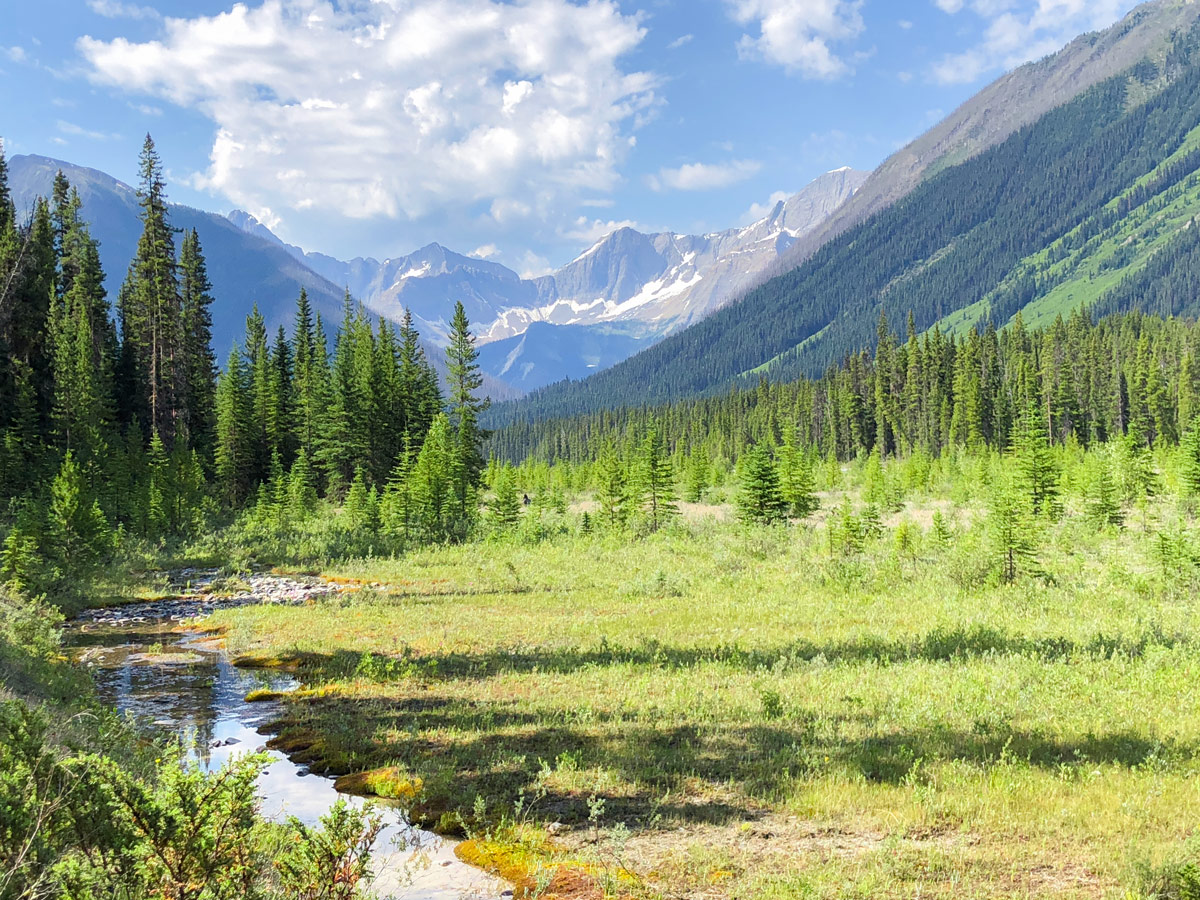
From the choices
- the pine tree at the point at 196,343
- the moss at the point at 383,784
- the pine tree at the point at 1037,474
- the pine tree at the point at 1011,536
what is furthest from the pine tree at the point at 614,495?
the pine tree at the point at 196,343

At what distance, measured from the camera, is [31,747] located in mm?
5270

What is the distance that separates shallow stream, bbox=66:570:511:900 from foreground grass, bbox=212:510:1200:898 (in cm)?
45

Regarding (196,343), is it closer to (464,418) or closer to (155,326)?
(155,326)

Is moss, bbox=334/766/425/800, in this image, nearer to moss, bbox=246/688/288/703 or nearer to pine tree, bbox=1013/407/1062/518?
moss, bbox=246/688/288/703

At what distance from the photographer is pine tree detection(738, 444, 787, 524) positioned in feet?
120

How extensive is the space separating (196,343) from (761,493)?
182ft

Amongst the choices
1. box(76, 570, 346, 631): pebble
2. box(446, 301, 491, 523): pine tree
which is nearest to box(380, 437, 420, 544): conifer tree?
box(446, 301, 491, 523): pine tree

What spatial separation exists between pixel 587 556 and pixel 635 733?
22.0 m

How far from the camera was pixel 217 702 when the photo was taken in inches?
500

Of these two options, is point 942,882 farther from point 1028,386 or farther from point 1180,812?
point 1028,386

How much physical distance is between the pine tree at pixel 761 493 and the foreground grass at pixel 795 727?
15.0m

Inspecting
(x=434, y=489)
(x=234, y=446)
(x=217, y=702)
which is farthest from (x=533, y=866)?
(x=234, y=446)

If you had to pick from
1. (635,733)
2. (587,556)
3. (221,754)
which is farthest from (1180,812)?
(587,556)

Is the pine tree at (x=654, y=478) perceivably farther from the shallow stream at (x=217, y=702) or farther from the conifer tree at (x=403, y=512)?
the shallow stream at (x=217, y=702)
